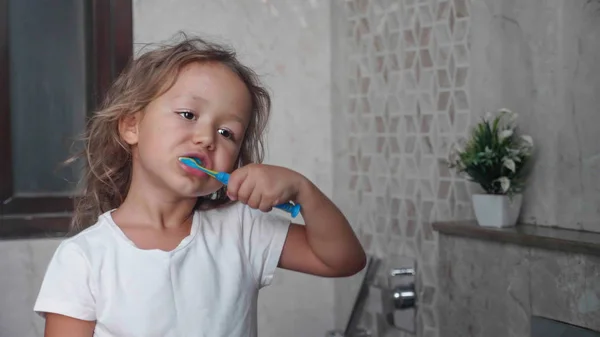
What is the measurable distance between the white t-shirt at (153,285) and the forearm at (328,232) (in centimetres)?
11

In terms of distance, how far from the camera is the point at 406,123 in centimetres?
178

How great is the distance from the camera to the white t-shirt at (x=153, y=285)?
1.01 m

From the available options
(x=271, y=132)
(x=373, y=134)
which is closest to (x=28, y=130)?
(x=271, y=132)

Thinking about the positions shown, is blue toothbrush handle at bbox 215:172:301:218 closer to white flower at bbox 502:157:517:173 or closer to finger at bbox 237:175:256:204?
finger at bbox 237:175:256:204

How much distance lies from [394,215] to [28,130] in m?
0.86

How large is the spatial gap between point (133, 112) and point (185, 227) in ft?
0.58

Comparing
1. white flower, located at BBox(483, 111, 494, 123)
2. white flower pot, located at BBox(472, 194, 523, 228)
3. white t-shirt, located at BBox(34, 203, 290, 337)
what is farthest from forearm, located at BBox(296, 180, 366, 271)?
white flower, located at BBox(483, 111, 494, 123)

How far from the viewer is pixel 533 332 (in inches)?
51.7

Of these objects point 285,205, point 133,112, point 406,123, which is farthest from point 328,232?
point 406,123

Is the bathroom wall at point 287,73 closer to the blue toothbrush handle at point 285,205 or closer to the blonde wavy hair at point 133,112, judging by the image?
the blonde wavy hair at point 133,112

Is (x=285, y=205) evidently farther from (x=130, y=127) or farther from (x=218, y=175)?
(x=130, y=127)

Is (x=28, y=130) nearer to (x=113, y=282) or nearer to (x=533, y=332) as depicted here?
(x=113, y=282)

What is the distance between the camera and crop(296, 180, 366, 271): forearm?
3.41 feet

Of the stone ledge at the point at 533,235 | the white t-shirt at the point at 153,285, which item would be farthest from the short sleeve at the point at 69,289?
the stone ledge at the point at 533,235
